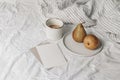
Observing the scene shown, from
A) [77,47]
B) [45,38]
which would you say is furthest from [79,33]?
[45,38]

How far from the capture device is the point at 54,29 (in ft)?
3.15

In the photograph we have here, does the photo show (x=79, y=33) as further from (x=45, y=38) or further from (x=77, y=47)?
(x=45, y=38)

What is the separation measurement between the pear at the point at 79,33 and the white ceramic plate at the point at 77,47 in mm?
22

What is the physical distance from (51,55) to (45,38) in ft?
0.39

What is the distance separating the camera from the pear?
3.12 ft

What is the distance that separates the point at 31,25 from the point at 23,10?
0.14 m

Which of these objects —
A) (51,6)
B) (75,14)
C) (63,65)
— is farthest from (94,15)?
(63,65)

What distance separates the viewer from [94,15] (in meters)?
1.09

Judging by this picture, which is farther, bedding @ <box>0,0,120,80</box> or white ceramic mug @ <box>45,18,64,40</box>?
white ceramic mug @ <box>45,18,64,40</box>

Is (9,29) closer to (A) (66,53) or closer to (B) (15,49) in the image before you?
(B) (15,49)

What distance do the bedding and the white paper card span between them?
0.02m

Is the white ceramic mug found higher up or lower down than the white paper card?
higher up

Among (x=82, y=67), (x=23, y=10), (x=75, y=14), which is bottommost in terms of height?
(x=82, y=67)

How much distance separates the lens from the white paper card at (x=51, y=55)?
88 centimetres
